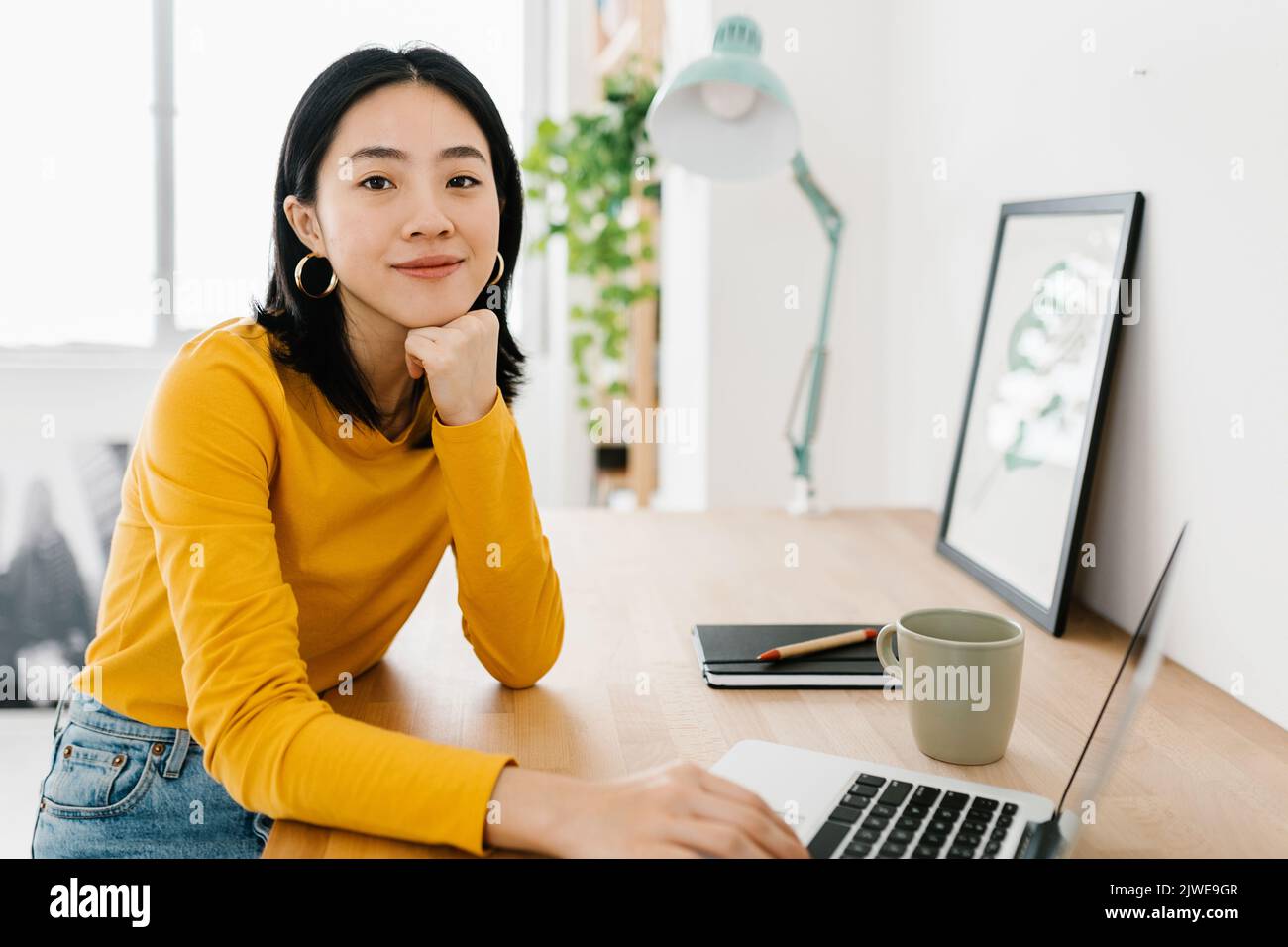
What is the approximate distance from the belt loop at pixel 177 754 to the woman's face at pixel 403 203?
0.41m

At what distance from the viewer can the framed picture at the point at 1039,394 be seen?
1.15 meters

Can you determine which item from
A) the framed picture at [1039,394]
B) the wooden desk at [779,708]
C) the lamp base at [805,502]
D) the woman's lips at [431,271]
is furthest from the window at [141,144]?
the woman's lips at [431,271]

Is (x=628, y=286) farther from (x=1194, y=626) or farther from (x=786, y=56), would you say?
(x=1194, y=626)

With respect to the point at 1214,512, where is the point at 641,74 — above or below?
above

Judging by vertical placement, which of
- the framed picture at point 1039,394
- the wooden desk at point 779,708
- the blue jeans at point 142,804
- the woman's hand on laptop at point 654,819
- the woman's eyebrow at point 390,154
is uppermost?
the woman's eyebrow at point 390,154

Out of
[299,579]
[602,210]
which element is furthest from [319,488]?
[602,210]

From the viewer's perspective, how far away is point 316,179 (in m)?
0.98

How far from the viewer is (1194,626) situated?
1.05 metres

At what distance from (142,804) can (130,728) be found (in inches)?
2.6

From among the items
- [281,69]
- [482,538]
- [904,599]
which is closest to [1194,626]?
[904,599]

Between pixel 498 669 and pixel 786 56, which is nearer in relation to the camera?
pixel 498 669

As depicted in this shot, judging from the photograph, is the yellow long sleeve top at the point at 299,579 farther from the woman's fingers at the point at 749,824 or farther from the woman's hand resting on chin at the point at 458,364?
the woman's fingers at the point at 749,824

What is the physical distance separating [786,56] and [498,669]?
135 cm

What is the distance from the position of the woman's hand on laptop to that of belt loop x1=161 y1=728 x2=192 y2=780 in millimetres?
403
